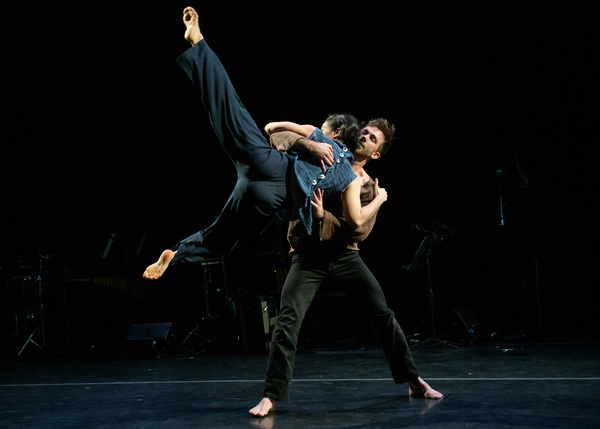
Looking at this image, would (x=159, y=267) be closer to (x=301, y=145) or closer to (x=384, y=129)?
(x=301, y=145)

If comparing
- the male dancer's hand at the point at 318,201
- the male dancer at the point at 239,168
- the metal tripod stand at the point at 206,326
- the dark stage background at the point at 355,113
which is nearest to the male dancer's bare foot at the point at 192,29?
the male dancer at the point at 239,168

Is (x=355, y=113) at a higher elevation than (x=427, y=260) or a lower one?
higher

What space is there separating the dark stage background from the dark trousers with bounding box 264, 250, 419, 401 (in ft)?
12.2

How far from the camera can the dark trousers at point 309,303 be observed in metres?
3.57

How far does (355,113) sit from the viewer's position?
333 inches

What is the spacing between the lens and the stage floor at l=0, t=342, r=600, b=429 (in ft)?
11.4

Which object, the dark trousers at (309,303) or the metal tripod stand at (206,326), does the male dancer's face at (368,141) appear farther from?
the metal tripod stand at (206,326)

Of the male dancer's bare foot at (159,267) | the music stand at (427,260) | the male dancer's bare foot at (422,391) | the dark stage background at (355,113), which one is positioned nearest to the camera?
the male dancer's bare foot at (159,267)

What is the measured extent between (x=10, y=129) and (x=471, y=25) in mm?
6242

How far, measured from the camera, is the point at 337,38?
316 inches

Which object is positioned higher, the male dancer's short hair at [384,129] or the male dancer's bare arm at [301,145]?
the male dancer's short hair at [384,129]

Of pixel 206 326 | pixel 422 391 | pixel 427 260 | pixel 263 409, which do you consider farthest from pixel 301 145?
pixel 206 326

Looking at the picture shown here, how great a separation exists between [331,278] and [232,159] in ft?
3.14

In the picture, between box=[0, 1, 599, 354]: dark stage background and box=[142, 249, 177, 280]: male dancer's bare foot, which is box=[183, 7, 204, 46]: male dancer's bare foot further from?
box=[0, 1, 599, 354]: dark stage background
